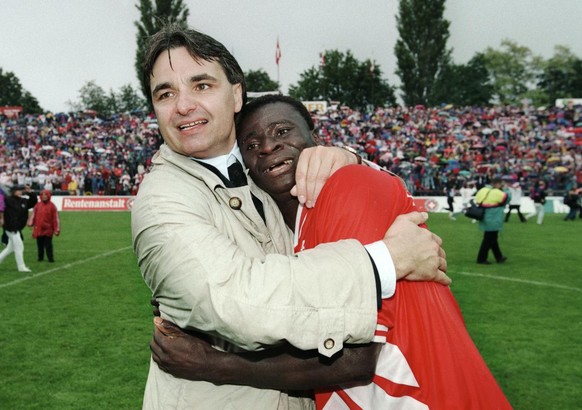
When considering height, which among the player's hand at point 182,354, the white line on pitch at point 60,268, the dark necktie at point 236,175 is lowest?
the white line on pitch at point 60,268

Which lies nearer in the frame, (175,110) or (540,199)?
(175,110)

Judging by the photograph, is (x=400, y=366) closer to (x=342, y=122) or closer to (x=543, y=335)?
(x=543, y=335)

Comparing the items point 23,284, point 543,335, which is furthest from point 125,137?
point 543,335

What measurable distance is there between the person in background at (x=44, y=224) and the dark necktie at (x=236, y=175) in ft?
46.6

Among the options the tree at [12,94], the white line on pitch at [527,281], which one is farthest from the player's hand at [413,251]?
the tree at [12,94]

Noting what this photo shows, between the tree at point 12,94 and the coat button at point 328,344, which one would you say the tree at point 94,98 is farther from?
the coat button at point 328,344

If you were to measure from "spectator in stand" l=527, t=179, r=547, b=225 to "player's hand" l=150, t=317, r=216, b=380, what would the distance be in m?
25.3

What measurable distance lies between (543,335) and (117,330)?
5.92 meters

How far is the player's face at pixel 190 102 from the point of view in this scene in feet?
7.95

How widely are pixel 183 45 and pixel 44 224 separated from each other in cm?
1455

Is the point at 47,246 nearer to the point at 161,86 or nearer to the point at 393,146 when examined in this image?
the point at 161,86

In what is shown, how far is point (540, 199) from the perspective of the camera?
25781mm

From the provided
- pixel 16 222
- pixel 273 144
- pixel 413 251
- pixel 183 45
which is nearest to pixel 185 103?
pixel 183 45

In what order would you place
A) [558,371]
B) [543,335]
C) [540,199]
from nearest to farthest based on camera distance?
1. [558,371]
2. [543,335]
3. [540,199]
